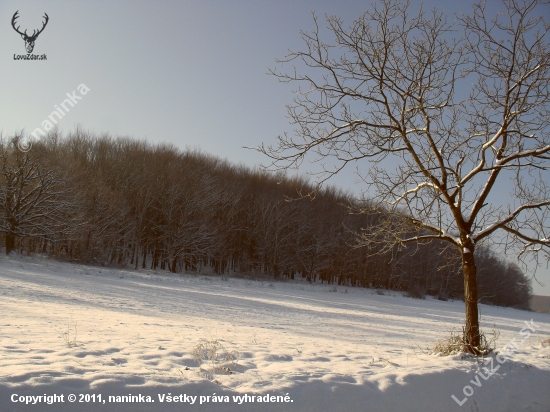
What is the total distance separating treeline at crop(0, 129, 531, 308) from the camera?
33.7 metres

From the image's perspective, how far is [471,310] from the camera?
275 inches

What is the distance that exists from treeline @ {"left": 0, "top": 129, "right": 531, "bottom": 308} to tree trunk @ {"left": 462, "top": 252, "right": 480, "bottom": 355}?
21.8 m

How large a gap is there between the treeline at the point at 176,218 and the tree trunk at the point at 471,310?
2178 centimetres

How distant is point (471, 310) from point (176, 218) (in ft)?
124

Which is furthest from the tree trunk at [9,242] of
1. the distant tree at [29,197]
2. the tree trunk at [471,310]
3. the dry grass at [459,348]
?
the tree trunk at [471,310]

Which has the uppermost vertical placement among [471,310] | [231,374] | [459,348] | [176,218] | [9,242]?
[176,218]

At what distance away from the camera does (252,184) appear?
180 feet

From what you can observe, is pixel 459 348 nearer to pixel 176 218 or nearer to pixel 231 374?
pixel 231 374

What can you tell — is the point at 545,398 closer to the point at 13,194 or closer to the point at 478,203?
the point at 478,203

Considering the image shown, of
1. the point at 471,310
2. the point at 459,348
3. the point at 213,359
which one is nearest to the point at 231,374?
the point at 213,359

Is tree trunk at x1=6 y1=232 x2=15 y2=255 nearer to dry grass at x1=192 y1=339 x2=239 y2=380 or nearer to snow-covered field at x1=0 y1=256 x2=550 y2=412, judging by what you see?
snow-covered field at x1=0 y1=256 x2=550 y2=412

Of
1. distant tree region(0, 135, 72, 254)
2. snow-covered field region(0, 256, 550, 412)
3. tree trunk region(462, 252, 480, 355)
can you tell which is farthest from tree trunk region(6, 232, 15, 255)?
tree trunk region(462, 252, 480, 355)

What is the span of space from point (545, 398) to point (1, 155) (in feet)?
127

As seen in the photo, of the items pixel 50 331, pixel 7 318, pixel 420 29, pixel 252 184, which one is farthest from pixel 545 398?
pixel 252 184
